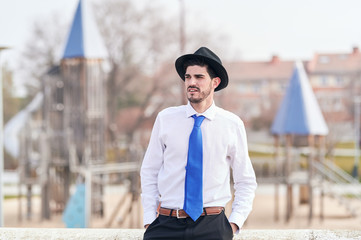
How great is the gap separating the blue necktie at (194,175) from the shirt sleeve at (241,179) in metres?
0.22

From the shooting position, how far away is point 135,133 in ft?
112

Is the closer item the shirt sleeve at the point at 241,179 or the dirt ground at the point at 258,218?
the shirt sleeve at the point at 241,179

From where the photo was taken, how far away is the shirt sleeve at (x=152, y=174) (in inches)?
127

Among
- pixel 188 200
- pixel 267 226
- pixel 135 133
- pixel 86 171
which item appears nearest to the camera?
pixel 188 200

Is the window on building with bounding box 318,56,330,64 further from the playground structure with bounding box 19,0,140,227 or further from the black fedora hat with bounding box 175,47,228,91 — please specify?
the black fedora hat with bounding box 175,47,228,91

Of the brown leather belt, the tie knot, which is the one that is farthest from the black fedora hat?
the brown leather belt

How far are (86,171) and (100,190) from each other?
4.19m

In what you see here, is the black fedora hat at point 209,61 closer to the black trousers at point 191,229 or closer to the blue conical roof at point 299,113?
the black trousers at point 191,229

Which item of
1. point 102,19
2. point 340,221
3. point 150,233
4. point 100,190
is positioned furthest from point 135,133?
point 150,233

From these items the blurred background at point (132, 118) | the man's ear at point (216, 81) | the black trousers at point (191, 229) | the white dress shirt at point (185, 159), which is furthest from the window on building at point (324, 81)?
the black trousers at point (191, 229)


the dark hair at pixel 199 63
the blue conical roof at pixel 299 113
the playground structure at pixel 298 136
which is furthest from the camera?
the blue conical roof at pixel 299 113

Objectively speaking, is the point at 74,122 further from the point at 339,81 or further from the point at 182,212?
the point at 339,81

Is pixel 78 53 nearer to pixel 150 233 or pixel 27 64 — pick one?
pixel 150 233

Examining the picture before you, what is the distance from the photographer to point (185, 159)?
3.15 metres
